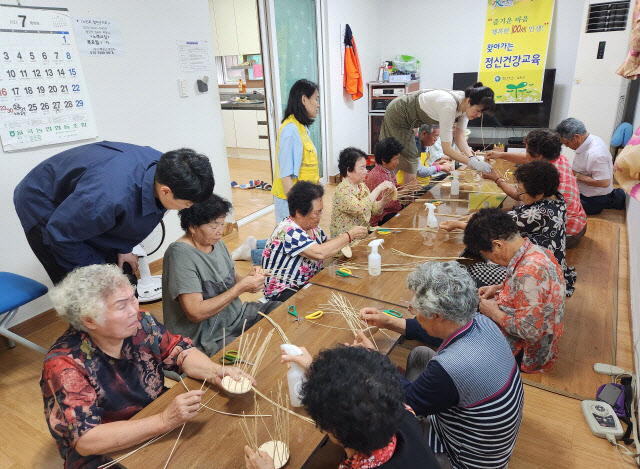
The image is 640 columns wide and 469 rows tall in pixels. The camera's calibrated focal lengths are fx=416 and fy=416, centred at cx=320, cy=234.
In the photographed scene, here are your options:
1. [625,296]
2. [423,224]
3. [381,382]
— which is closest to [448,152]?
[423,224]

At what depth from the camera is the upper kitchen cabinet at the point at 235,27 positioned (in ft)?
22.5

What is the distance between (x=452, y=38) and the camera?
7352mm

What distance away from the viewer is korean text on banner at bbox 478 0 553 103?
6586 millimetres

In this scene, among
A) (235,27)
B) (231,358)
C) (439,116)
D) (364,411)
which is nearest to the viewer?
(364,411)

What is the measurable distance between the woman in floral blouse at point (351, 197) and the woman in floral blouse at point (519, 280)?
1.16 metres

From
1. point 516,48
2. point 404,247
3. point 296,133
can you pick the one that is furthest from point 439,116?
point 516,48

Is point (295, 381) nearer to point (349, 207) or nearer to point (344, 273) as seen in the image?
point (344, 273)

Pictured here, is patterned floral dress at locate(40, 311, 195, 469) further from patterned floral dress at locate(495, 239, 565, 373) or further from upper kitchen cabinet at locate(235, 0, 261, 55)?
upper kitchen cabinet at locate(235, 0, 261, 55)

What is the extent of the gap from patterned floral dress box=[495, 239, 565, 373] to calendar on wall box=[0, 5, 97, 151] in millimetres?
3275

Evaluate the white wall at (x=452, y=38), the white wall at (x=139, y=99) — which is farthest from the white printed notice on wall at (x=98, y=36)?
the white wall at (x=452, y=38)

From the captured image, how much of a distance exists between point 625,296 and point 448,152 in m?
1.91

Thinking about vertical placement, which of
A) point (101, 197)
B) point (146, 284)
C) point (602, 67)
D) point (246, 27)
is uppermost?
point (246, 27)

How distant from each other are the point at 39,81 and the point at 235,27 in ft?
15.8

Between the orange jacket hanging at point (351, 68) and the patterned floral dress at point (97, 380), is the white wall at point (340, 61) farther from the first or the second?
the patterned floral dress at point (97, 380)
